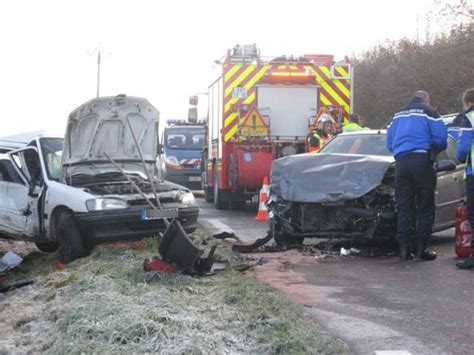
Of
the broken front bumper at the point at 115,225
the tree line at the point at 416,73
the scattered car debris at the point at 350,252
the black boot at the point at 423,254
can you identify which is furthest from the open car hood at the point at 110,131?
the tree line at the point at 416,73

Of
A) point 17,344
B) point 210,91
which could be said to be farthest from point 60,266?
point 210,91

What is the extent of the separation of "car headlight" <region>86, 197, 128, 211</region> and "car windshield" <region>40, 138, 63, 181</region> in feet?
3.53

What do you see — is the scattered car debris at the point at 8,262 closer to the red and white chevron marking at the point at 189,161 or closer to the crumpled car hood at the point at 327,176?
the crumpled car hood at the point at 327,176

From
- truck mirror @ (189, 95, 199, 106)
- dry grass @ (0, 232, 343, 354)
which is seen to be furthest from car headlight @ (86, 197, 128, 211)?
truck mirror @ (189, 95, 199, 106)

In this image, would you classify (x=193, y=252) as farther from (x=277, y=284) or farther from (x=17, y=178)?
(x=17, y=178)

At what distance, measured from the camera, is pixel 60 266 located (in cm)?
891

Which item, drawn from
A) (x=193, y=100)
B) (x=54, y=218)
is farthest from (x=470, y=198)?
(x=193, y=100)

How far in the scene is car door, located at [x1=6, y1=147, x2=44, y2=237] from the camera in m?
9.77

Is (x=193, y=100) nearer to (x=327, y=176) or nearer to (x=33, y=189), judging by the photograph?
(x=33, y=189)

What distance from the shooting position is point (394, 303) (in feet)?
20.4

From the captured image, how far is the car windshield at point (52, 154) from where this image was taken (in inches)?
387

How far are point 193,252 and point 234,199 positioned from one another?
9.36 m

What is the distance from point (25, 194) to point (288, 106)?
6.83 meters

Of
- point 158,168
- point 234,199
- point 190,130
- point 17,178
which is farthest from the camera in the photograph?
point 190,130
